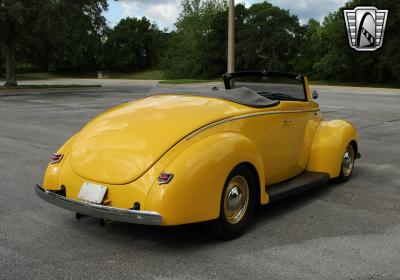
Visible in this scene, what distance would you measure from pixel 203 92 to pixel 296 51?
58.5 metres

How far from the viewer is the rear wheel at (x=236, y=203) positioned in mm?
4098

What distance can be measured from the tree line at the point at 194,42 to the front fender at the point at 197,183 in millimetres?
20055

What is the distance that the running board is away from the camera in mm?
4777

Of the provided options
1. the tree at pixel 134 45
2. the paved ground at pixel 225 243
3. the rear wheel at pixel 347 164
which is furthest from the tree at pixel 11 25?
the tree at pixel 134 45

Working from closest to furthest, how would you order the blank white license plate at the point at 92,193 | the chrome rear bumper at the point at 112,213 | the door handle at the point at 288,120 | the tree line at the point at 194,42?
1. the chrome rear bumper at the point at 112,213
2. the blank white license plate at the point at 92,193
3. the door handle at the point at 288,120
4. the tree line at the point at 194,42

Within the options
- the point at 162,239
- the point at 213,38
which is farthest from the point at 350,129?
the point at 213,38

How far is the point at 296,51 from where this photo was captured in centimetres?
6122

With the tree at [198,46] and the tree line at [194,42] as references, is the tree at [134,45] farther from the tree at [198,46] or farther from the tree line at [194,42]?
the tree at [198,46]

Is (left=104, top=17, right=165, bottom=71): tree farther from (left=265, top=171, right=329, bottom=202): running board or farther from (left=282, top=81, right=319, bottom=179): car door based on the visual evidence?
(left=265, top=171, right=329, bottom=202): running board

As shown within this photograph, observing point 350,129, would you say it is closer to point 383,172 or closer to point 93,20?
point 383,172

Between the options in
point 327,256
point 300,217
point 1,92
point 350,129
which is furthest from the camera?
point 1,92

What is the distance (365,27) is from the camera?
35844mm

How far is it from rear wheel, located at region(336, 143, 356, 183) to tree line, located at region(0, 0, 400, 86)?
1899cm

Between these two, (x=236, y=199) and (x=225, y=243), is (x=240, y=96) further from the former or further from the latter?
(x=225, y=243)
